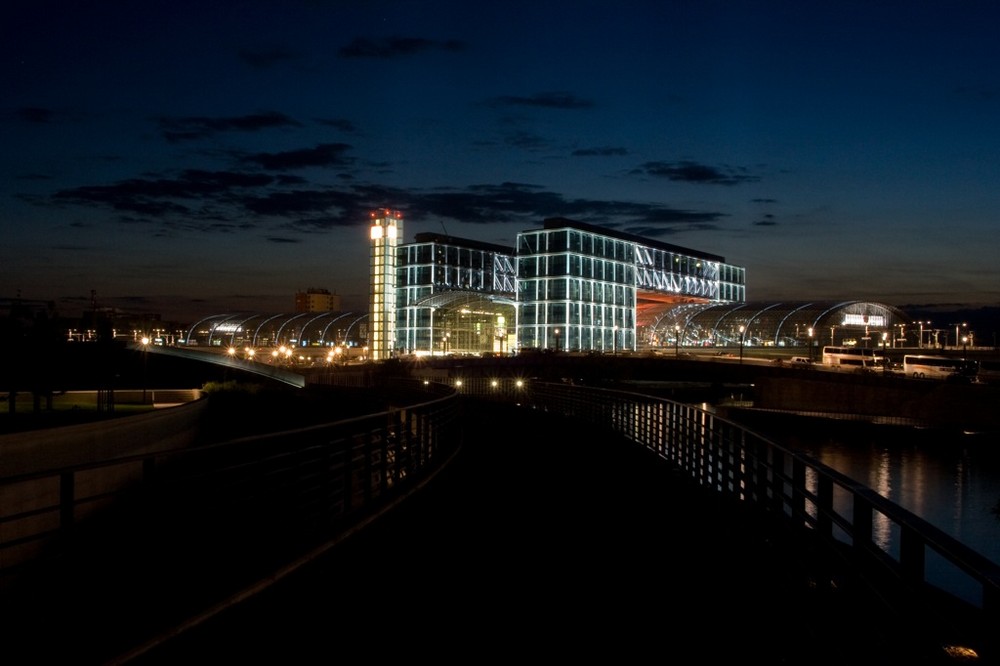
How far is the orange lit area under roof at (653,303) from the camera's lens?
436 feet

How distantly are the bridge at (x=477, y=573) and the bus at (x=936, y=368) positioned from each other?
64598 mm

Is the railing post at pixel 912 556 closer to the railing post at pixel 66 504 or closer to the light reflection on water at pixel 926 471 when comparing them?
the railing post at pixel 66 504

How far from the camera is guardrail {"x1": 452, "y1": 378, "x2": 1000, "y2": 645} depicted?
3834 millimetres

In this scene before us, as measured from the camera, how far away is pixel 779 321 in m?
122

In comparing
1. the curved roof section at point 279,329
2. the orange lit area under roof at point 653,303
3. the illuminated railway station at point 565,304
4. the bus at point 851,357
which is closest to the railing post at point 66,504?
the bus at point 851,357

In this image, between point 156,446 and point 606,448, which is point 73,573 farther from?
point 156,446

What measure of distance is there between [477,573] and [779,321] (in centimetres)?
11764

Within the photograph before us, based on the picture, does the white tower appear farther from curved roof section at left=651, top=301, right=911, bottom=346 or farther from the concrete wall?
the concrete wall

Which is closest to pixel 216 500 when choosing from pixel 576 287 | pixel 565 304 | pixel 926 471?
pixel 926 471

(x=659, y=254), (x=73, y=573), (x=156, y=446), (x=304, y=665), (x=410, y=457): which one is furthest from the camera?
(x=659, y=254)

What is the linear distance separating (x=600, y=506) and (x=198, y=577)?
652 cm

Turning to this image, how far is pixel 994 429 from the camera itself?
196 ft

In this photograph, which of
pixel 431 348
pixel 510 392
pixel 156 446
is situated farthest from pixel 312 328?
pixel 156 446

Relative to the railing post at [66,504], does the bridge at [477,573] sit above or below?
below
